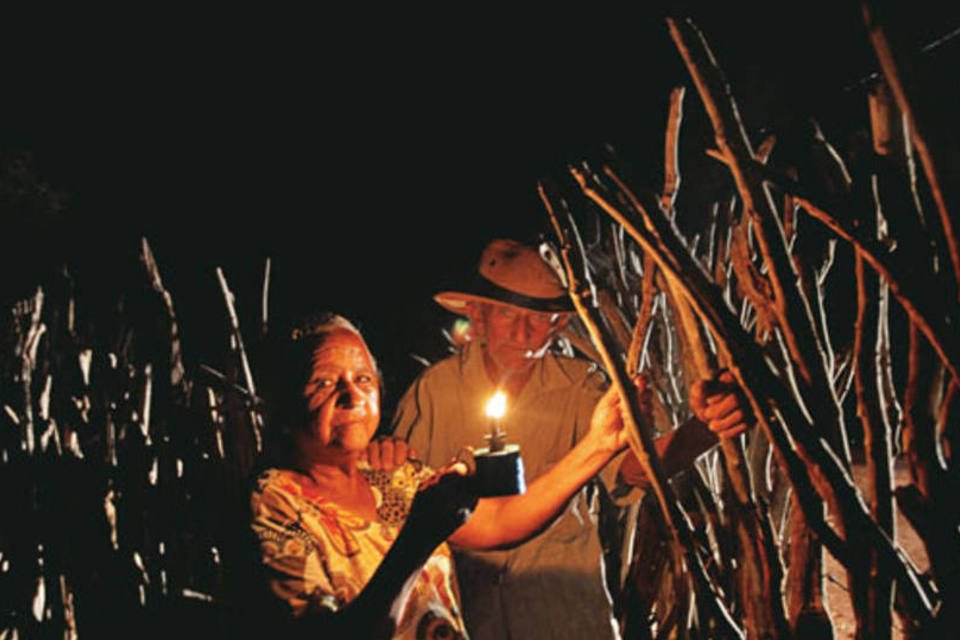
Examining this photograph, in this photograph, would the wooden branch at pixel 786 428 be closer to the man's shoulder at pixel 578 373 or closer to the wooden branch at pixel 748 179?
the wooden branch at pixel 748 179

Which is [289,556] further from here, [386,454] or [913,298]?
[913,298]

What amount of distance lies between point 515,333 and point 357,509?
4.24 feet

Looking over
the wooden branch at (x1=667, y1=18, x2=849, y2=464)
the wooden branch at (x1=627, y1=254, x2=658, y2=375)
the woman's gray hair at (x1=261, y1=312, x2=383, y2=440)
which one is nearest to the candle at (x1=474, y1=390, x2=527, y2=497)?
the wooden branch at (x1=627, y1=254, x2=658, y2=375)

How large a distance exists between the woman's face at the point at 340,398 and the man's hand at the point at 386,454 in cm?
15

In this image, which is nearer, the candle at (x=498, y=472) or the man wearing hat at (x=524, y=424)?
the candle at (x=498, y=472)

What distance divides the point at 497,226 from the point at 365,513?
39.5ft

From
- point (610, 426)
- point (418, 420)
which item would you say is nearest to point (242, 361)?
point (418, 420)

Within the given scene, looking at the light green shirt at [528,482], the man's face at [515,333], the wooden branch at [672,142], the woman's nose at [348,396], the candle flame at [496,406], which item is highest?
the wooden branch at [672,142]

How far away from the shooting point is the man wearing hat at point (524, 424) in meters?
2.92

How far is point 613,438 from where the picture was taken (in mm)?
1981

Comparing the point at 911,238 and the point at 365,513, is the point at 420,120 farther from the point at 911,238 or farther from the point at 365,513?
the point at 911,238

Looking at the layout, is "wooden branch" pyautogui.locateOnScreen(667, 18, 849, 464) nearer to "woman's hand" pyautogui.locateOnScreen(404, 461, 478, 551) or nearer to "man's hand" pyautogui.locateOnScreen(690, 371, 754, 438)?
"man's hand" pyautogui.locateOnScreen(690, 371, 754, 438)

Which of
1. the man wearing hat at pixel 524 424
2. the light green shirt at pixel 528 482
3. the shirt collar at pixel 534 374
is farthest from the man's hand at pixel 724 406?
the shirt collar at pixel 534 374

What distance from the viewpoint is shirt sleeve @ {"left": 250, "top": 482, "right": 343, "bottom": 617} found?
180 centimetres
